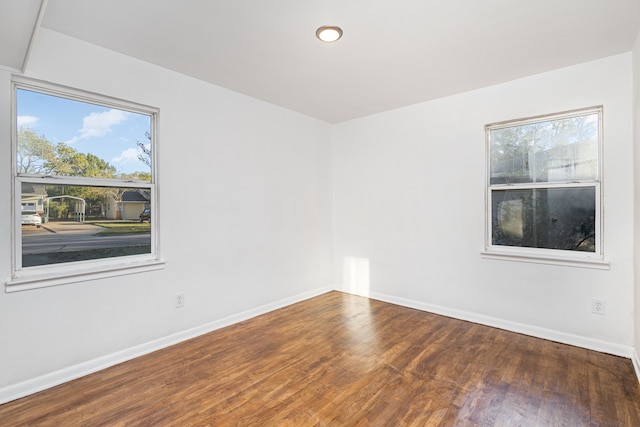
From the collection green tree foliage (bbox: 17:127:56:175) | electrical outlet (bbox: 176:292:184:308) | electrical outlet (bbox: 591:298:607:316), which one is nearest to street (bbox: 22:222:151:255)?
green tree foliage (bbox: 17:127:56:175)

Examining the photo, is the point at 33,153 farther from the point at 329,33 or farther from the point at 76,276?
the point at 329,33

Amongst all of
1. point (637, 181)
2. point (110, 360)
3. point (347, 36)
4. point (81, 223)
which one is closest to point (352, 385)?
point (110, 360)

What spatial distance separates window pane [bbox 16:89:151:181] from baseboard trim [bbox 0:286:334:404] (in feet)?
4.82

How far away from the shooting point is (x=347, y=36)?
2.28 metres

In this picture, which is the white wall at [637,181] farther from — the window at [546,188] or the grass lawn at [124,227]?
the grass lawn at [124,227]

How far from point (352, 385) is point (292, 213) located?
7.64 ft

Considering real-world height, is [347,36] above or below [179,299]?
above

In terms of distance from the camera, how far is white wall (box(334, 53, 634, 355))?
2611 millimetres

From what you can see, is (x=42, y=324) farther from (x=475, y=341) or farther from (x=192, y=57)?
(x=475, y=341)

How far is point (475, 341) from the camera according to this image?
2891 millimetres

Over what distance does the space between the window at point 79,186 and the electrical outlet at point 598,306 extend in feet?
12.8

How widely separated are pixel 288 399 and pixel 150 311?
4.96 ft

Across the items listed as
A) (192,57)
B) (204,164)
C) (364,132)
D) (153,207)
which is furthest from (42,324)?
(364,132)

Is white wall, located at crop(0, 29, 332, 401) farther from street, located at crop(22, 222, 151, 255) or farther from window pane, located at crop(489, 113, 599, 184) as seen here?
window pane, located at crop(489, 113, 599, 184)
